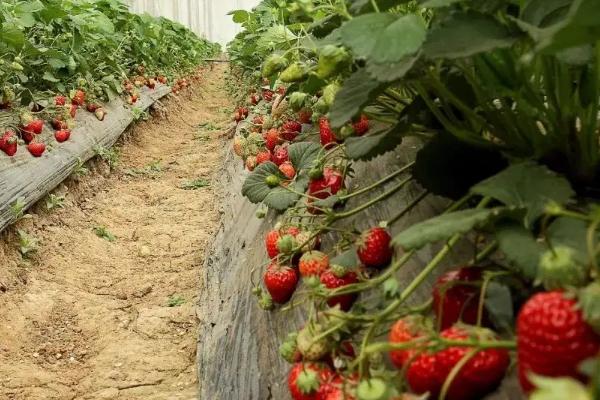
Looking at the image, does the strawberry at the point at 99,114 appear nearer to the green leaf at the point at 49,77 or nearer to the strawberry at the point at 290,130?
the green leaf at the point at 49,77

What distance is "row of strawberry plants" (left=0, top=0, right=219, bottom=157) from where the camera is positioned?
3.42 meters

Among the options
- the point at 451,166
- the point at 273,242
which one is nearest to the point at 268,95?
the point at 273,242

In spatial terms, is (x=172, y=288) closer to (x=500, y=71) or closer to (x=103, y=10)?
(x=500, y=71)

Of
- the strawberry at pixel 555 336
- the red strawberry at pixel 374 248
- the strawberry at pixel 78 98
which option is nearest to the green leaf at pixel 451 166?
the red strawberry at pixel 374 248

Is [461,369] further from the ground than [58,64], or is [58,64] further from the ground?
[461,369]

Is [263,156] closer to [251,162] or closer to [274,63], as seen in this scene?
[251,162]

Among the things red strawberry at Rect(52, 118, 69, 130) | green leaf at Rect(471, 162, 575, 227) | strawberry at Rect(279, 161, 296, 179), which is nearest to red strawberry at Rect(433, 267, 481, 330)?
green leaf at Rect(471, 162, 575, 227)

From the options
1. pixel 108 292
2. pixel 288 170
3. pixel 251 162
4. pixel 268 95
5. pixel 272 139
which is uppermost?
pixel 288 170

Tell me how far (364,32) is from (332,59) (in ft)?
0.79

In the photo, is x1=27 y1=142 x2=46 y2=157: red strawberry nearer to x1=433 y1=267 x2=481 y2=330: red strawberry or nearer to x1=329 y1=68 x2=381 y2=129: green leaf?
x1=329 y1=68 x2=381 y2=129: green leaf

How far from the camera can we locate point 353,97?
41.3 inches

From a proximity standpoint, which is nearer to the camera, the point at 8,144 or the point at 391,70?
the point at 391,70

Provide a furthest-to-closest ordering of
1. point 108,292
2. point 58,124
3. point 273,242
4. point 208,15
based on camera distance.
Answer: point 208,15
point 58,124
point 108,292
point 273,242

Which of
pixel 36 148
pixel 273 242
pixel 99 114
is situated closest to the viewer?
pixel 273 242
